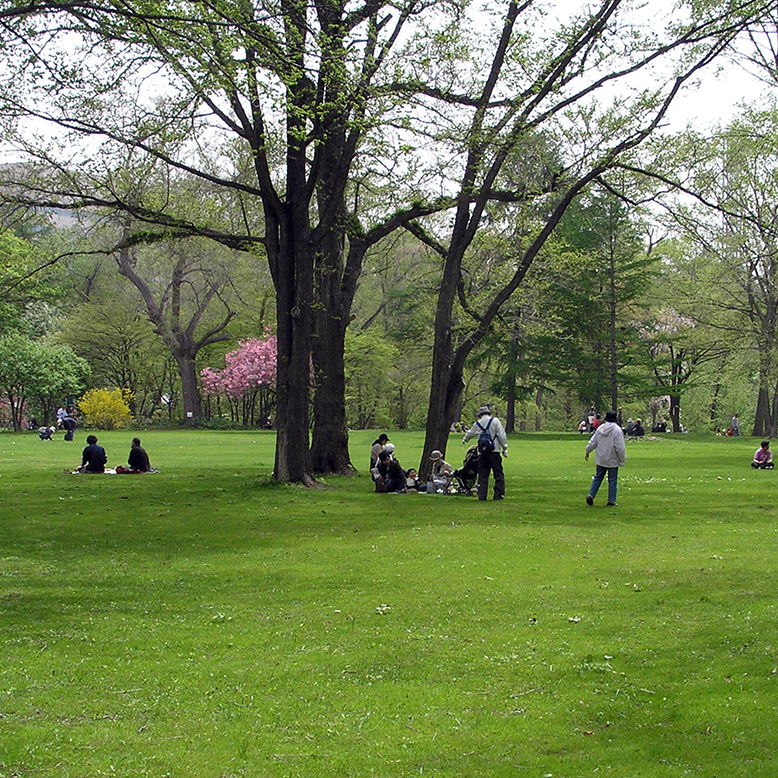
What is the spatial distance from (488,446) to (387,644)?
11.0m

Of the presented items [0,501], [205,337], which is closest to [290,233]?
[0,501]

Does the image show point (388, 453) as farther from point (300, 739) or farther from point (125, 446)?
point (125, 446)

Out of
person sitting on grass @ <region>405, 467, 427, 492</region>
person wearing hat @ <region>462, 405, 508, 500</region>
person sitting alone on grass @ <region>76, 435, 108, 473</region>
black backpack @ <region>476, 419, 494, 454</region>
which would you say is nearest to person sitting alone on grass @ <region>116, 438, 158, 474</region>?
person sitting alone on grass @ <region>76, 435, 108, 473</region>

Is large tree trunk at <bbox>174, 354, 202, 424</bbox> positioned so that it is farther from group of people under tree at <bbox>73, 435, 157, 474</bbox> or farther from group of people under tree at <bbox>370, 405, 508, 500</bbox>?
group of people under tree at <bbox>370, 405, 508, 500</bbox>

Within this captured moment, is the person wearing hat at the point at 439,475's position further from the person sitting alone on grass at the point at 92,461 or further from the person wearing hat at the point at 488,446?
the person sitting alone on grass at the point at 92,461

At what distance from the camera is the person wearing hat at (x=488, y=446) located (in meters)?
18.0

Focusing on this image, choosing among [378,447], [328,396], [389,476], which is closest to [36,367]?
[328,396]

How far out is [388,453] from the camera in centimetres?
2050

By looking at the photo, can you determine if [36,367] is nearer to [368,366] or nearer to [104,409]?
[104,409]

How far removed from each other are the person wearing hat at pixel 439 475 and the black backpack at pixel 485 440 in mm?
2040

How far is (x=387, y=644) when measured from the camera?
738cm

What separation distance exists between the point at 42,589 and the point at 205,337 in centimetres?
5325

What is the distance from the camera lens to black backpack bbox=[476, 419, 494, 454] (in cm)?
1803

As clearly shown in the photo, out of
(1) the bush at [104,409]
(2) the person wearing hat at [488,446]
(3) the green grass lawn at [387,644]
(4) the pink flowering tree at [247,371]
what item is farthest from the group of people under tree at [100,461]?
(4) the pink flowering tree at [247,371]
